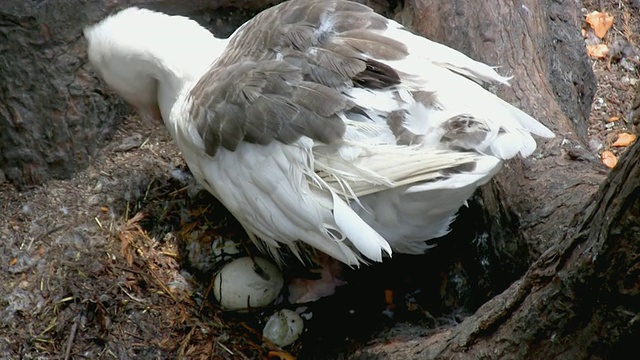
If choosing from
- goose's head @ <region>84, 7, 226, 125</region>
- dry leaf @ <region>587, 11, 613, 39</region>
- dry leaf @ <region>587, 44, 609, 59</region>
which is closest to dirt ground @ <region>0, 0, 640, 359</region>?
goose's head @ <region>84, 7, 226, 125</region>

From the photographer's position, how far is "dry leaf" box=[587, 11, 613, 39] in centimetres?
346

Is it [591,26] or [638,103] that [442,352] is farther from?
[591,26]

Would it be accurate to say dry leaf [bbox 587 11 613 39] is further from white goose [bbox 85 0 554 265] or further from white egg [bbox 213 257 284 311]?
white egg [bbox 213 257 284 311]

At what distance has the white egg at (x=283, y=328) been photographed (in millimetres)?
2576

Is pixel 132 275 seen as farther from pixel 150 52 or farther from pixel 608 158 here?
pixel 608 158

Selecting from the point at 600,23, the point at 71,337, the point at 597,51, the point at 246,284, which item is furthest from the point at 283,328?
the point at 600,23

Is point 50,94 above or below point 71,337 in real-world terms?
above

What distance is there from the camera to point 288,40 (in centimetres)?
239

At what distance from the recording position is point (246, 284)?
8.45ft

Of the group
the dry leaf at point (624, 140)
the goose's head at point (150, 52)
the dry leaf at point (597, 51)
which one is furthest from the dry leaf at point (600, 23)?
the goose's head at point (150, 52)

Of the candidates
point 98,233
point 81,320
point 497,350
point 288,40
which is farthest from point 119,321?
point 497,350

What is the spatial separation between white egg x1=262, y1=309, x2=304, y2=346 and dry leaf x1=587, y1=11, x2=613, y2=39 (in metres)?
1.88

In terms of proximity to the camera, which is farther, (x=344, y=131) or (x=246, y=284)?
(x=246, y=284)

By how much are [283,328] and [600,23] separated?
1.98 meters
